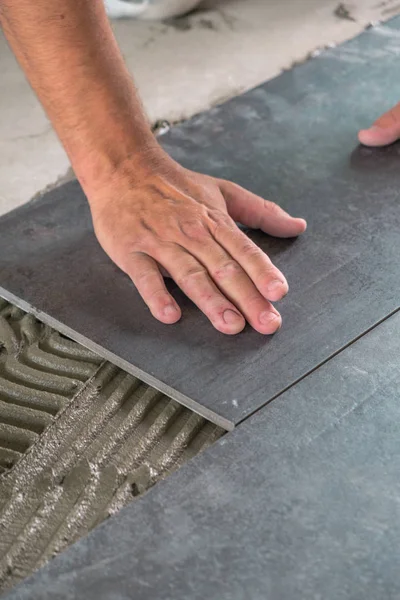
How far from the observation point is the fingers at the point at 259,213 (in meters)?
1.81

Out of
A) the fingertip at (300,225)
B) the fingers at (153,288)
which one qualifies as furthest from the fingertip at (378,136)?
the fingers at (153,288)

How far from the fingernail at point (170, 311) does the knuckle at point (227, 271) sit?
0.36ft

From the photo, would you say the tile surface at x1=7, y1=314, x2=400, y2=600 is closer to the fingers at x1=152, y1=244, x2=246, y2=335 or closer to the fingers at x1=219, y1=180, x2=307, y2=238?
the fingers at x1=152, y1=244, x2=246, y2=335

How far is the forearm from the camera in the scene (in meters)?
1.74

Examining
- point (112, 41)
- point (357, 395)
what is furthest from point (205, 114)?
point (357, 395)

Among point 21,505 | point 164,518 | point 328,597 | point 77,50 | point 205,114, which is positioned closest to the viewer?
point 328,597

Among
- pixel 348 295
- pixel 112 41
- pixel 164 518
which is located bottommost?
pixel 348 295

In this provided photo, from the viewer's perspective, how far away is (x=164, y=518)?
127 centimetres

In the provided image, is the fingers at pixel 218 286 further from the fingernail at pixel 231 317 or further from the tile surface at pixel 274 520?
the tile surface at pixel 274 520

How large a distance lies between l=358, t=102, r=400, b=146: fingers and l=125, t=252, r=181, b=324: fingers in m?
0.82

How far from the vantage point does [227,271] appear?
1.61m

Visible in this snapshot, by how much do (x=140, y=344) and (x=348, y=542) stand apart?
23.6 inches

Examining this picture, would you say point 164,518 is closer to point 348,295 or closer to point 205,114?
point 348,295

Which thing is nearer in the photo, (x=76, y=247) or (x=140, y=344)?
(x=140, y=344)
